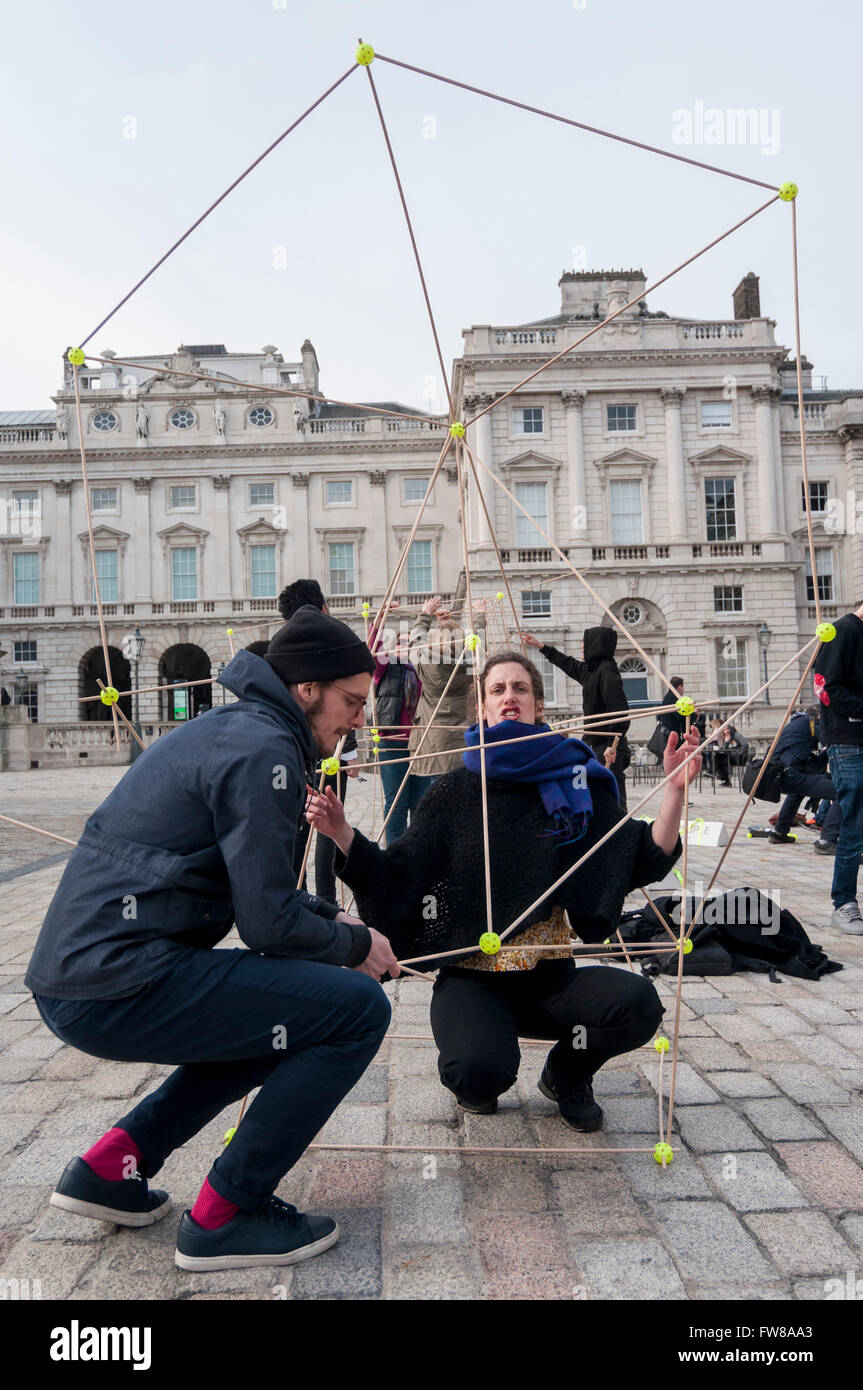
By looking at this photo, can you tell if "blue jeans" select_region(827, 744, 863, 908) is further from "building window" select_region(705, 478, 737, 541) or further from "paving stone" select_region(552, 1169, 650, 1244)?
"building window" select_region(705, 478, 737, 541)

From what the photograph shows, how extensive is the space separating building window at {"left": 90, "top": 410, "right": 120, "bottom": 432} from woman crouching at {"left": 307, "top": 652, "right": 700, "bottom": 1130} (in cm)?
3738

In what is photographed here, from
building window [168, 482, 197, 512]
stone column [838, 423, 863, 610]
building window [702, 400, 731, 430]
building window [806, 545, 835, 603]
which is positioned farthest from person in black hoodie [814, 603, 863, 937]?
building window [168, 482, 197, 512]

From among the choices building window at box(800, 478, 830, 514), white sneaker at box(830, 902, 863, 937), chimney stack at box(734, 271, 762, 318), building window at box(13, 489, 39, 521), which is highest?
chimney stack at box(734, 271, 762, 318)

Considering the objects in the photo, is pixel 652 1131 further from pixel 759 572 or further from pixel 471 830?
pixel 759 572

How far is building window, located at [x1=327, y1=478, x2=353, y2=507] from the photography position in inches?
1439

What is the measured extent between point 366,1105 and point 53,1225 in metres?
1.03

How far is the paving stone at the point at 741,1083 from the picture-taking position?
3004mm

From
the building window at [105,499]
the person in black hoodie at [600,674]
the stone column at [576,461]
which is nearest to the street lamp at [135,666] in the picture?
the building window at [105,499]

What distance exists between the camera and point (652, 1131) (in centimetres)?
271

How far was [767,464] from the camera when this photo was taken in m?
31.5

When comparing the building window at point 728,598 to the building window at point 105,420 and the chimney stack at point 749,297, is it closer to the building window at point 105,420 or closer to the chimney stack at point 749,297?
the chimney stack at point 749,297

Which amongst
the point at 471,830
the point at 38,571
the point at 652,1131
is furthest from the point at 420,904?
the point at 38,571

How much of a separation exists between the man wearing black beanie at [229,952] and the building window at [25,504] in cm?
3792

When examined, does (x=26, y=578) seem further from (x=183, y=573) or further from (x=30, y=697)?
(x=183, y=573)
